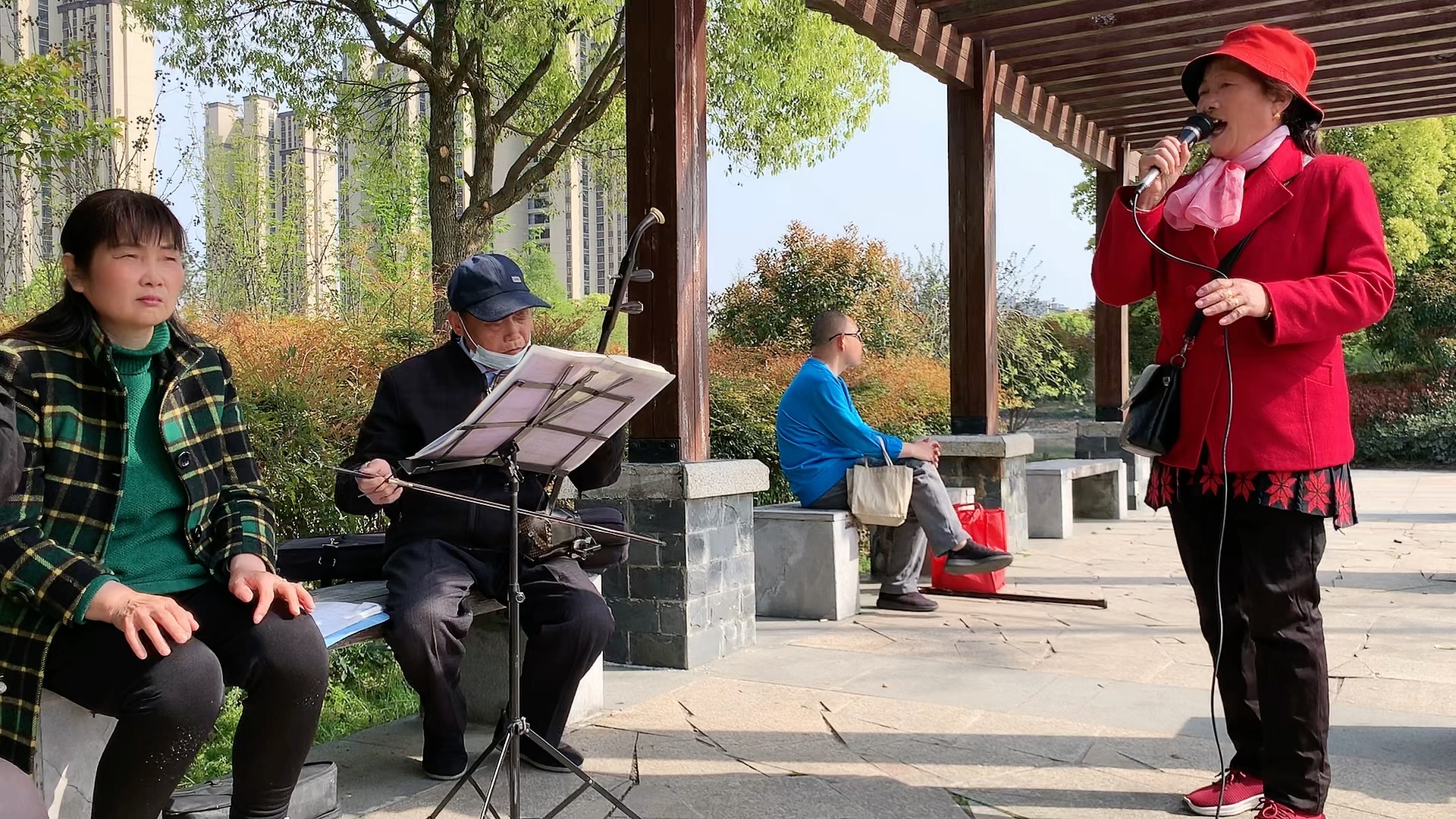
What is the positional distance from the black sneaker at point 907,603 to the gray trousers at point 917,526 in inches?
1.1

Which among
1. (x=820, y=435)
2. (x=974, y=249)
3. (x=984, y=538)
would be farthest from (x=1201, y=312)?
(x=974, y=249)

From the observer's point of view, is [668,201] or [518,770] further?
[668,201]

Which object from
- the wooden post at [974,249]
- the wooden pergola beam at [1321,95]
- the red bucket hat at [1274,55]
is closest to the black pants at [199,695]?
the red bucket hat at [1274,55]

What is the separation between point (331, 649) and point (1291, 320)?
250 centimetres

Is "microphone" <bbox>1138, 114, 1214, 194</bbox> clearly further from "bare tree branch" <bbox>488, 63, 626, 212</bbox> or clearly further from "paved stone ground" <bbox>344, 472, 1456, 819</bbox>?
"bare tree branch" <bbox>488, 63, 626, 212</bbox>

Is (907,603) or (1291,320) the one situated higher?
(1291,320)

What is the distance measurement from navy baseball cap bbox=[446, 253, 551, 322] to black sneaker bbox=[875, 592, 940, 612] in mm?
3274

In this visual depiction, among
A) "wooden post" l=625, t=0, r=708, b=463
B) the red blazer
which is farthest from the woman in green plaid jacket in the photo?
"wooden post" l=625, t=0, r=708, b=463

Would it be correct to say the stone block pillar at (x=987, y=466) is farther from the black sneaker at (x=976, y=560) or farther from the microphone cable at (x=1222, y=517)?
the microphone cable at (x=1222, y=517)

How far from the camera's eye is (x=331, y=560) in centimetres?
351

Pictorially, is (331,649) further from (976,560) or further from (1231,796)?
(976,560)

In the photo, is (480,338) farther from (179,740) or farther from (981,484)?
(981,484)

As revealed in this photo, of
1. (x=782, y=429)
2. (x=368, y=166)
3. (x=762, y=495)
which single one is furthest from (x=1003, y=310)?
(x=782, y=429)

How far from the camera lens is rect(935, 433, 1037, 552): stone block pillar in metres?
8.12
